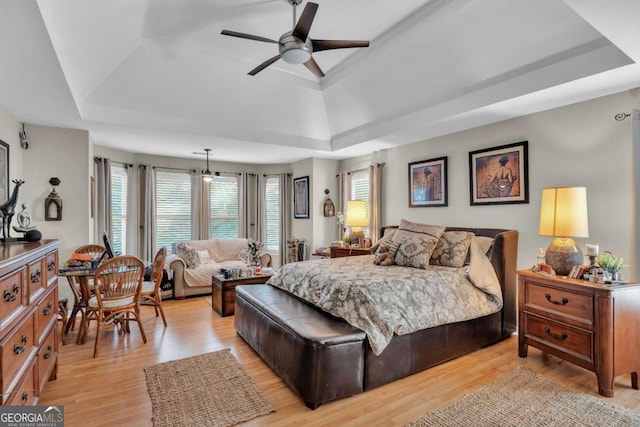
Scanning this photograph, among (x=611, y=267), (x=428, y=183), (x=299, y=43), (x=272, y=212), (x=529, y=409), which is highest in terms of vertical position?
(x=299, y=43)

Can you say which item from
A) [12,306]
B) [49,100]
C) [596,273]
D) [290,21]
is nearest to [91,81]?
[49,100]

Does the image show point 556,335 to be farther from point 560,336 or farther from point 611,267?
point 611,267

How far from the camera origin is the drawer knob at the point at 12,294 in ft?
5.03

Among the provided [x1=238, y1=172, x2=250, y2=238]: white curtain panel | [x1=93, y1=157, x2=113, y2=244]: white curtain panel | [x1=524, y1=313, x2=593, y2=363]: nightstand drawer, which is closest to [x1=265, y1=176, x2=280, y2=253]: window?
[x1=238, y1=172, x2=250, y2=238]: white curtain panel

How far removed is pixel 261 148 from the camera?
5281mm

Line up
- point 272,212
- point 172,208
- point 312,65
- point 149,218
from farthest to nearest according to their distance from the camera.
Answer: point 272,212
point 172,208
point 149,218
point 312,65

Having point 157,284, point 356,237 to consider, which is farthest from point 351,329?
point 356,237

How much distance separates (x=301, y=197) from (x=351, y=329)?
4433mm

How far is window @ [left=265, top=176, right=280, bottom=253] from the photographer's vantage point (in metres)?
7.21

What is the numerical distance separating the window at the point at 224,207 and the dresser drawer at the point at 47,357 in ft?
14.1

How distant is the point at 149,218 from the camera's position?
19.4 feet

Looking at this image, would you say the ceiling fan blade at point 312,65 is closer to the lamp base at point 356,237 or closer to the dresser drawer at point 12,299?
the dresser drawer at point 12,299

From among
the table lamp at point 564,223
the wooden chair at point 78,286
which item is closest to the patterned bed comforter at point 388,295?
the table lamp at point 564,223

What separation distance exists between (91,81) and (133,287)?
220 centimetres
